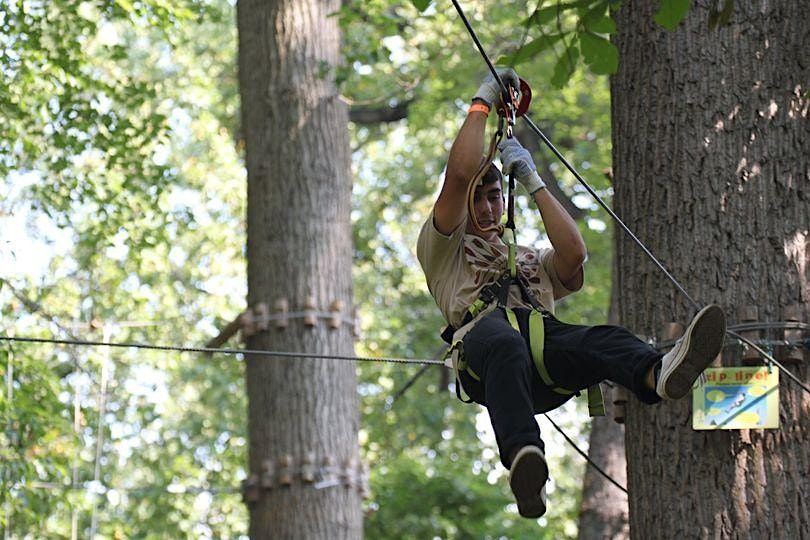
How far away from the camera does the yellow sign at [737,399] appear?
4.17 metres

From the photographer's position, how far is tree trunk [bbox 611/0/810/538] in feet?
13.6

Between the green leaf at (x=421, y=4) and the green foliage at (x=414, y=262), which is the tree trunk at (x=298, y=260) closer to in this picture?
the green foliage at (x=414, y=262)

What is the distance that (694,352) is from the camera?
3707 mm

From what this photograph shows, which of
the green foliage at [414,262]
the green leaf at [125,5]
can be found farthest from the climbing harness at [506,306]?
the green leaf at [125,5]

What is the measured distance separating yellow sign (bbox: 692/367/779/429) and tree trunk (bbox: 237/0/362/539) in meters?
3.59

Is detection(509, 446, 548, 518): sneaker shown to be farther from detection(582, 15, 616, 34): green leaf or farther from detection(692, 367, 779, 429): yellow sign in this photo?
detection(582, 15, 616, 34): green leaf

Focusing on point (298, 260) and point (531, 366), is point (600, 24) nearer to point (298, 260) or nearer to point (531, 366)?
point (531, 366)

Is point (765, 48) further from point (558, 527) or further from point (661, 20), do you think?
point (558, 527)

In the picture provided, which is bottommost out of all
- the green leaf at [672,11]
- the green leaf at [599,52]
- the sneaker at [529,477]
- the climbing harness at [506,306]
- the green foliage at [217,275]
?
the sneaker at [529,477]

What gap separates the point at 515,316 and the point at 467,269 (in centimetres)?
25

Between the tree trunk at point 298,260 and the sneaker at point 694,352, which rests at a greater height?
the tree trunk at point 298,260

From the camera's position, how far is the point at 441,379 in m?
20.3

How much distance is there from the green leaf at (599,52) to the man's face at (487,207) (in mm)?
575

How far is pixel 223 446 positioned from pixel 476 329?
Answer: 15959 mm
